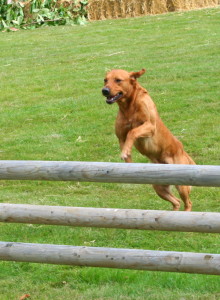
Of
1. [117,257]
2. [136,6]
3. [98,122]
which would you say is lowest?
[98,122]

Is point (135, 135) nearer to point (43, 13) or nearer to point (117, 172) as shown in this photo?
point (117, 172)

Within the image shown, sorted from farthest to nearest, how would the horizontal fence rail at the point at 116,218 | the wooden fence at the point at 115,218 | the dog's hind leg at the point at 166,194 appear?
the dog's hind leg at the point at 166,194, the horizontal fence rail at the point at 116,218, the wooden fence at the point at 115,218

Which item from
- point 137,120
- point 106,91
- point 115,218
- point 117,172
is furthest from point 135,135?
point 117,172

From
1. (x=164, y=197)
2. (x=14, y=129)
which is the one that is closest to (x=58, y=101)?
(x=14, y=129)

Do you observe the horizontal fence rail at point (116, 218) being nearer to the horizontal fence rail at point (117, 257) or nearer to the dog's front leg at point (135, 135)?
the horizontal fence rail at point (117, 257)

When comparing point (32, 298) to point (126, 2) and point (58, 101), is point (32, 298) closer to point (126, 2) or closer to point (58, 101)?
point (58, 101)

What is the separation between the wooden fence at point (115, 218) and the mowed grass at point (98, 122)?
2.21ft

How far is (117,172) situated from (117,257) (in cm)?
71

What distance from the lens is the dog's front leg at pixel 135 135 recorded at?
298 inches

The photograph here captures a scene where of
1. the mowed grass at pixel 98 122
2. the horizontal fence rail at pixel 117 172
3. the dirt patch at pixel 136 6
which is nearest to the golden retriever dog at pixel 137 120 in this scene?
the mowed grass at pixel 98 122

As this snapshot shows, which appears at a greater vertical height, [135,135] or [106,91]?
[106,91]

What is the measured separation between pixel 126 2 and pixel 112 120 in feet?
34.2

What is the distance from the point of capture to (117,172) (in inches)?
200

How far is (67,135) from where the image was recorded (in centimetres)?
1211
